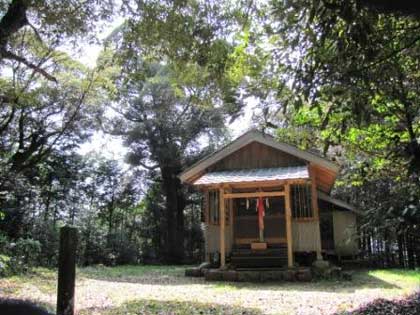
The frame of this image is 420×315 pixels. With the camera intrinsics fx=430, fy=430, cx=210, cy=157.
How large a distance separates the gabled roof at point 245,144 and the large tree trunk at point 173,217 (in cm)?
827

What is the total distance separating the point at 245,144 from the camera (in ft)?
49.6

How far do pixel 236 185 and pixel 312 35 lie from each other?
9.87 meters

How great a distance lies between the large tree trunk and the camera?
23531mm

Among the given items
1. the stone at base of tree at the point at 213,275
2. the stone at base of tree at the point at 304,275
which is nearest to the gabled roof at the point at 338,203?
the stone at base of tree at the point at 304,275

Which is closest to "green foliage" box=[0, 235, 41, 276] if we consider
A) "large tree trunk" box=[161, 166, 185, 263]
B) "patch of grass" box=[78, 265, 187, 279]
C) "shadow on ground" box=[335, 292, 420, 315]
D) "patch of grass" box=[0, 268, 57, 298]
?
"patch of grass" box=[0, 268, 57, 298]

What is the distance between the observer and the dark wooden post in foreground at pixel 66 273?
475cm

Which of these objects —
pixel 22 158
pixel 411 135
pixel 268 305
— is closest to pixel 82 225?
→ pixel 22 158

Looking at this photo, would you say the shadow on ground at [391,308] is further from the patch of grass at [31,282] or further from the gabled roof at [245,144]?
the gabled roof at [245,144]

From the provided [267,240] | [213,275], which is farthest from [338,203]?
[213,275]

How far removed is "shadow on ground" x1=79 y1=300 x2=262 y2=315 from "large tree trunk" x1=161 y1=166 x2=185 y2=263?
626 inches

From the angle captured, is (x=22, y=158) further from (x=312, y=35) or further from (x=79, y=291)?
(x=312, y=35)

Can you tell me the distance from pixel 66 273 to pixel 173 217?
19330 mm

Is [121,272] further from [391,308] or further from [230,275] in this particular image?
[391,308]

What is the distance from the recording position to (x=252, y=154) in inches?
597
